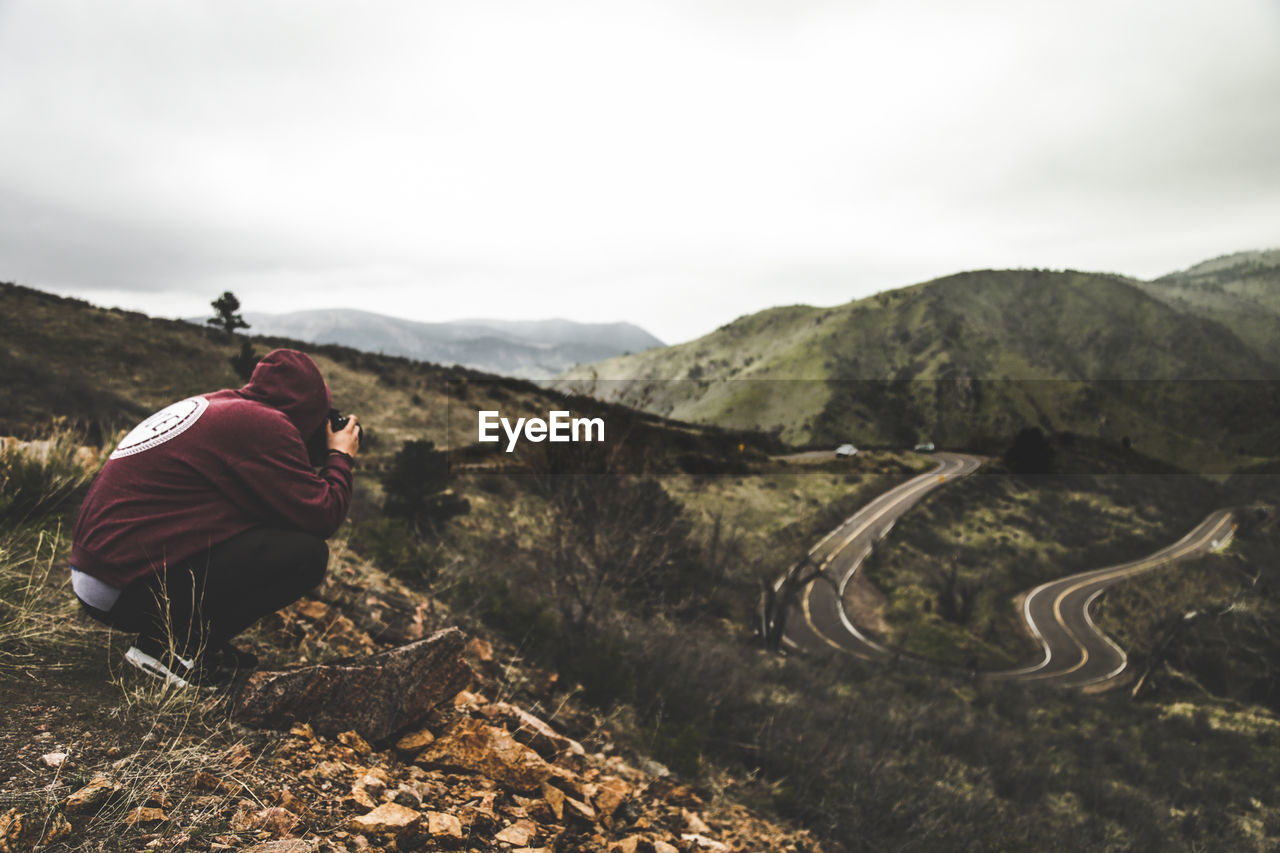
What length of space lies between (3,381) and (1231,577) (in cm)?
6241

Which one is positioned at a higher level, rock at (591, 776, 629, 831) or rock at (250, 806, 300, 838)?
rock at (250, 806, 300, 838)

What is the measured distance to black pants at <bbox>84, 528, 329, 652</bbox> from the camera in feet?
7.43

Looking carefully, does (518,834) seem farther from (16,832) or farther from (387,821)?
(16,832)

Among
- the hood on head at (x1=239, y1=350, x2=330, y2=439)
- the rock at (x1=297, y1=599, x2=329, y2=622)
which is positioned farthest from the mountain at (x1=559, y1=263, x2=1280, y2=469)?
the hood on head at (x1=239, y1=350, x2=330, y2=439)

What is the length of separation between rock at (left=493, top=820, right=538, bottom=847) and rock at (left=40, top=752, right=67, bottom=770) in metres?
1.63

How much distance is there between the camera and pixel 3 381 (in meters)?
11.9

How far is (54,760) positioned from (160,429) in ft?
4.08

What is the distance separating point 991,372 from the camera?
104 metres

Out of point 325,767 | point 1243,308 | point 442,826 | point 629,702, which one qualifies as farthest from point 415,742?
point 1243,308

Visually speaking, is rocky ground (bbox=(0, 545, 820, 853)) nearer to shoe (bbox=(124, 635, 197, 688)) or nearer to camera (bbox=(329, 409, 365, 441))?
shoe (bbox=(124, 635, 197, 688))

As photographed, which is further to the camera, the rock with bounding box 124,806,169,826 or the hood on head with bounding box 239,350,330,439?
the hood on head with bounding box 239,350,330,439

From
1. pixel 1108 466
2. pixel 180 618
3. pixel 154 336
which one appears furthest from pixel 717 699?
pixel 1108 466

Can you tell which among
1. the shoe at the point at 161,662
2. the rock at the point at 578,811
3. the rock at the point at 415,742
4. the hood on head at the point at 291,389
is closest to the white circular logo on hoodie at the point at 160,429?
the hood on head at the point at 291,389

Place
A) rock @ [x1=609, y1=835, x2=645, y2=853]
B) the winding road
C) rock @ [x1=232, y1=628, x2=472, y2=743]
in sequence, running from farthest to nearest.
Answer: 1. the winding road
2. rock @ [x1=609, y1=835, x2=645, y2=853]
3. rock @ [x1=232, y1=628, x2=472, y2=743]
